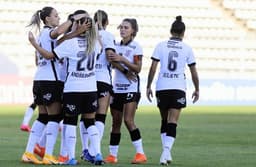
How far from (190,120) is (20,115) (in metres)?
5.22

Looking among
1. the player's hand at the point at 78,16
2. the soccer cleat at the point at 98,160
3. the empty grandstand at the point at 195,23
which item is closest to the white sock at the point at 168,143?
the soccer cleat at the point at 98,160

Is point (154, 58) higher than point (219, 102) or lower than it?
higher

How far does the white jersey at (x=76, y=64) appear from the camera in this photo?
35.6 feet

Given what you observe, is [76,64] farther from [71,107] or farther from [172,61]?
[172,61]

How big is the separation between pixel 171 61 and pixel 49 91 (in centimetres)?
182

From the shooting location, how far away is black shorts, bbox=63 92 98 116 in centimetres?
1088

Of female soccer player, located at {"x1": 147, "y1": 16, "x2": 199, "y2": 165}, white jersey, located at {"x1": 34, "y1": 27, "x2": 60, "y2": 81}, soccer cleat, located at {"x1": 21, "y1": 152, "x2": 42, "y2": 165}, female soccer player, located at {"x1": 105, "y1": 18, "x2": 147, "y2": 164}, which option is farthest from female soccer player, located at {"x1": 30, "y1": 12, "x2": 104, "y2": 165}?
female soccer player, located at {"x1": 147, "y1": 16, "x2": 199, "y2": 165}

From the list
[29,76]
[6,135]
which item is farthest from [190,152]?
[29,76]

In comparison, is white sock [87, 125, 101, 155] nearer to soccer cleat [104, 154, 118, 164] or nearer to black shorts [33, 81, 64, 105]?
black shorts [33, 81, 64, 105]

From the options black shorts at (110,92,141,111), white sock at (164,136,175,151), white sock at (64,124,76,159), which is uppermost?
black shorts at (110,92,141,111)

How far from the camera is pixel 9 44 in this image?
3784cm

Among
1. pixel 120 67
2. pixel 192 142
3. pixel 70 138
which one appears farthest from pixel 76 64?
pixel 192 142

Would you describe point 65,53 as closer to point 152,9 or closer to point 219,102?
point 219,102

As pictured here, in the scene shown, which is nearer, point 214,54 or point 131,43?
point 131,43
